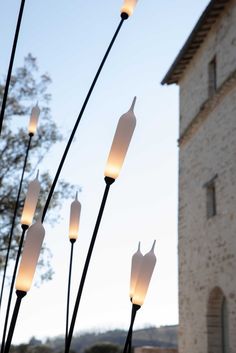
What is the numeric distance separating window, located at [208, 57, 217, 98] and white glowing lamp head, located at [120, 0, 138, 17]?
7199 millimetres

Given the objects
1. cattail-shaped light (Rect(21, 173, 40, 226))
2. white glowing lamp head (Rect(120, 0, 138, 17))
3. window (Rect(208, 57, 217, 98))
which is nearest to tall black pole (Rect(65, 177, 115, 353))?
cattail-shaped light (Rect(21, 173, 40, 226))

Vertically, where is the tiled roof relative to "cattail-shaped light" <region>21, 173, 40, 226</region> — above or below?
above

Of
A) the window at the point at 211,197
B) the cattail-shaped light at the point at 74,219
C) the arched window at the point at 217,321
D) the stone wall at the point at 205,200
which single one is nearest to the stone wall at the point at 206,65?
the stone wall at the point at 205,200

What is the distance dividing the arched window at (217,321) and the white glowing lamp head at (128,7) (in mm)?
6491

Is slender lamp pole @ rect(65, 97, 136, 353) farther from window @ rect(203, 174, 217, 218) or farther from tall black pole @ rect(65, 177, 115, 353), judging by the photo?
window @ rect(203, 174, 217, 218)

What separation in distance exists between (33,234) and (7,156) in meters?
9.23

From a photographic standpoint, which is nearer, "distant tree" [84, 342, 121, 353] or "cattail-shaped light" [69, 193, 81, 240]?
"cattail-shaped light" [69, 193, 81, 240]

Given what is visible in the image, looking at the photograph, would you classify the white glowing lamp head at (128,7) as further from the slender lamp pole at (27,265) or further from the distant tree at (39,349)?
the distant tree at (39,349)

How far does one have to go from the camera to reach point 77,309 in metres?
2.33

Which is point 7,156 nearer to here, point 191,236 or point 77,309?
point 191,236

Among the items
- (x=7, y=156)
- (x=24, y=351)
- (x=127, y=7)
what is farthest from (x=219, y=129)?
(x=24, y=351)

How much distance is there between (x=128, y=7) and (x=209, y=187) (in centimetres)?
678

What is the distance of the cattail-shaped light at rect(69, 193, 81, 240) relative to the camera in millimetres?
4039

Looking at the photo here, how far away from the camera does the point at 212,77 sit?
405 inches
